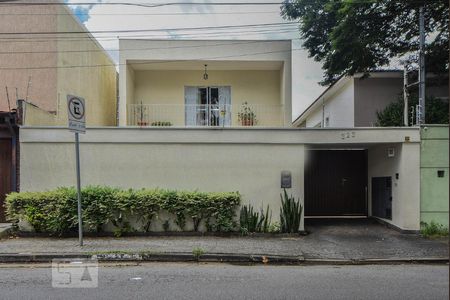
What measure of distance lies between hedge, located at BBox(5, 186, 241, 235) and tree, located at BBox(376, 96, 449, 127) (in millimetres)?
5788

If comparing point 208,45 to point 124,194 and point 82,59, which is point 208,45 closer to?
point 82,59

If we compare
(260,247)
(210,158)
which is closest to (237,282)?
(260,247)

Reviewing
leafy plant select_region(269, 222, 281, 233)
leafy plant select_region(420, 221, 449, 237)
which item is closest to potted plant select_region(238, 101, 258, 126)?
leafy plant select_region(269, 222, 281, 233)

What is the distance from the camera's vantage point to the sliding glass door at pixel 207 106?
16.1 m

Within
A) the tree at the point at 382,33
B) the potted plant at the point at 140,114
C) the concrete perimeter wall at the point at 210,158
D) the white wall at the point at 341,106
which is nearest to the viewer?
the concrete perimeter wall at the point at 210,158

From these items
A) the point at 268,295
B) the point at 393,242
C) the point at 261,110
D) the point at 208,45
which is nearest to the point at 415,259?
the point at 393,242

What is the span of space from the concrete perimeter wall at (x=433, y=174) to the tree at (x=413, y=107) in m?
1.49

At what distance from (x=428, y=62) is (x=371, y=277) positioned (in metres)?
9.57

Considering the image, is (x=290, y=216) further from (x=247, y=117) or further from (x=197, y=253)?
(x=247, y=117)

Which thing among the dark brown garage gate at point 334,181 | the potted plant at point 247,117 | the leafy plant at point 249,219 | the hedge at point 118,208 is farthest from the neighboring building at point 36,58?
the dark brown garage gate at point 334,181

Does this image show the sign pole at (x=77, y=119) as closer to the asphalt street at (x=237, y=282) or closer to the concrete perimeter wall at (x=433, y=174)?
the asphalt street at (x=237, y=282)

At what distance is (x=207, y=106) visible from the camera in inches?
641

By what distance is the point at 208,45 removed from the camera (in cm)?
1541

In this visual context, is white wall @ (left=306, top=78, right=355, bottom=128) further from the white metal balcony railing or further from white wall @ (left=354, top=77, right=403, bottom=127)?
the white metal balcony railing
